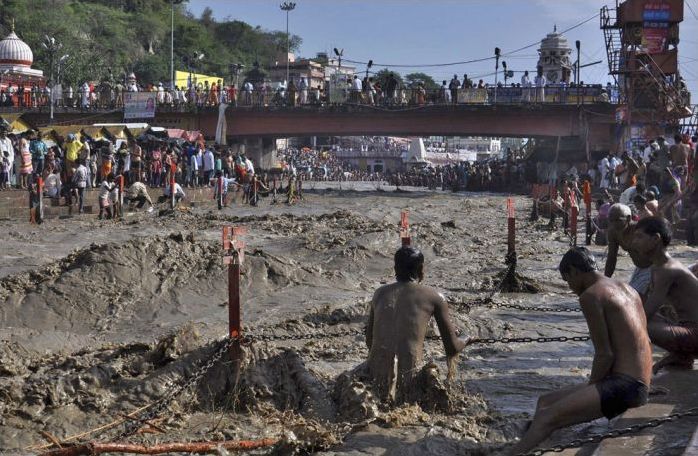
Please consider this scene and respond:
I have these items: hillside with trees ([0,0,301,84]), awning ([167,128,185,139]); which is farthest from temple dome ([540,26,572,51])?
awning ([167,128,185,139])

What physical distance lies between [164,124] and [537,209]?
27320 mm

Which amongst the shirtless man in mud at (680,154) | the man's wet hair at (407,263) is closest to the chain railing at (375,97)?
the shirtless man in mud at (680,154)

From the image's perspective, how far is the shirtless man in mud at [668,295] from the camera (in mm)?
8570

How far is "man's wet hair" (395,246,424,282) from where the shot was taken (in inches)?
305

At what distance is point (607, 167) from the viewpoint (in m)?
37.7

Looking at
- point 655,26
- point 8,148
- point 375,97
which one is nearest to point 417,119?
point 375,97

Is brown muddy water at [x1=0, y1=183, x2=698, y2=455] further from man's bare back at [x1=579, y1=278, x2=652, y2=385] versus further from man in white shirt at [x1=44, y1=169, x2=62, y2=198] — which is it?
man in white shirt at [x1=44, y1=169, x2=62, y2=198]

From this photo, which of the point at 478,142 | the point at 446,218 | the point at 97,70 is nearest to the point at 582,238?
the point at 446,218

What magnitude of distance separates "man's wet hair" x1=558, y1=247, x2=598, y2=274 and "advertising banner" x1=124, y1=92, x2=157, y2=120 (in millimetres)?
44688

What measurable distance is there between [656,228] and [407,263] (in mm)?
2419

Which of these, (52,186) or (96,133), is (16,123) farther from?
(52,186)

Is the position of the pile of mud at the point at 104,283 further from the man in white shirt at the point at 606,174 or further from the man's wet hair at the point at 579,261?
the man in white shirt at the point at 606,174

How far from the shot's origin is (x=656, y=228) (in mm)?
8805

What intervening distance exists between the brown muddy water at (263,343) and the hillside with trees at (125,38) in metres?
59.0
